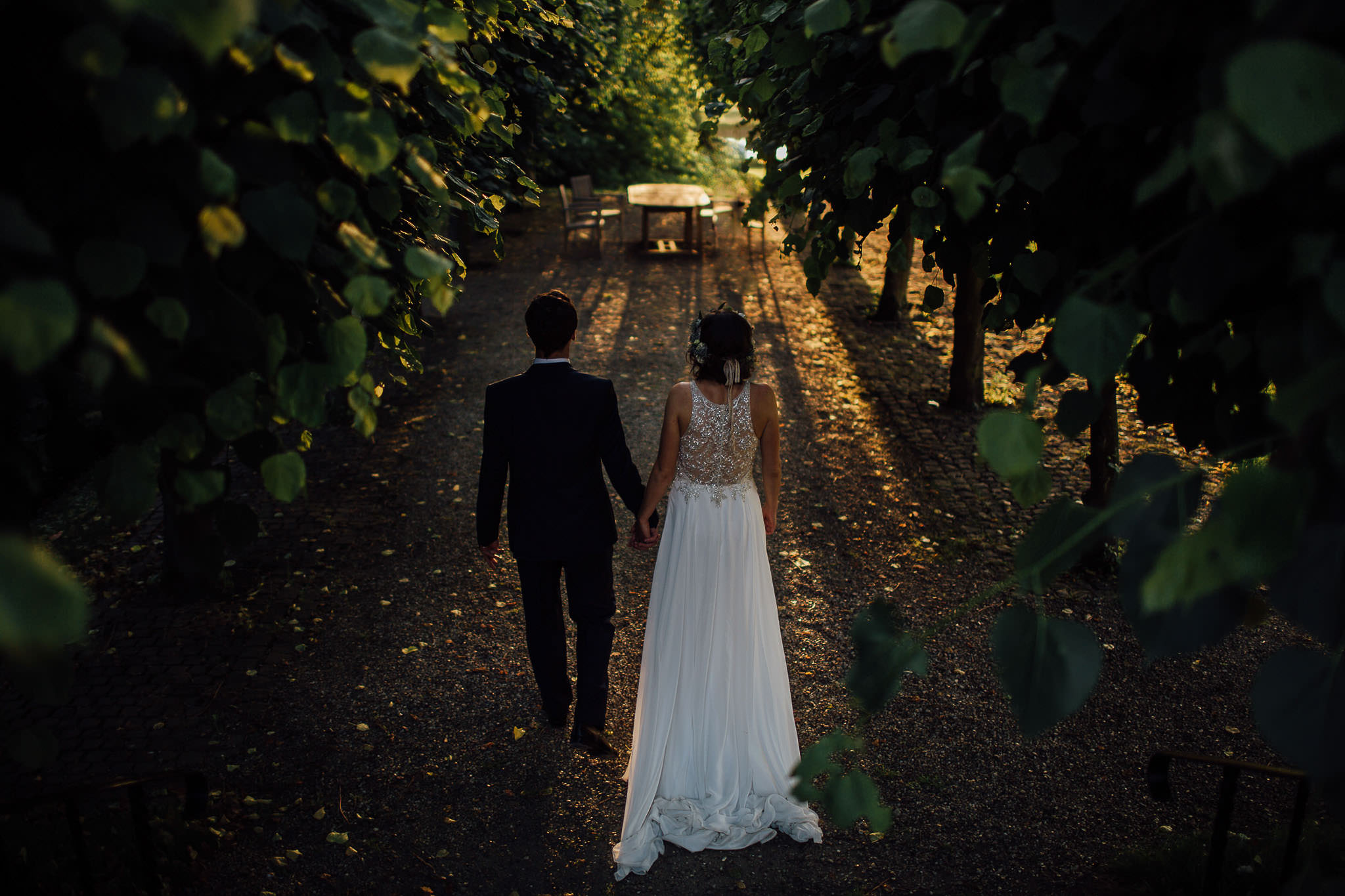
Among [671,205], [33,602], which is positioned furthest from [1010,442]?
[671,205]

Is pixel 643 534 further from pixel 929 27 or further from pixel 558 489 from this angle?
pixel 929 27

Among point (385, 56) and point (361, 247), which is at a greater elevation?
point (385, 56)

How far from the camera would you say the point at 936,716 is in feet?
16.0

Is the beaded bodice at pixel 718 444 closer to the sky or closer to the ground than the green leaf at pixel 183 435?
closer to the sky

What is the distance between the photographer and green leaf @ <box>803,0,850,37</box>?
236 cm

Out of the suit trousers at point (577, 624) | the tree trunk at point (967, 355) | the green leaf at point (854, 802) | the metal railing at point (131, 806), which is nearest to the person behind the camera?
the green leaf at point (854, 802)

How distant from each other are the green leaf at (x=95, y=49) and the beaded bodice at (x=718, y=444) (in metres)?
2.92

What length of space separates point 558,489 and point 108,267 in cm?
271

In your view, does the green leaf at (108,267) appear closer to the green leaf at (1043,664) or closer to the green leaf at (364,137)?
the green leaf at (364,137)

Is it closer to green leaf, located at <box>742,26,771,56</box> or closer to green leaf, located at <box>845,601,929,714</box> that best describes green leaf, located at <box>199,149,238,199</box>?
green leaf, located at <box>845,601,929,714</box>

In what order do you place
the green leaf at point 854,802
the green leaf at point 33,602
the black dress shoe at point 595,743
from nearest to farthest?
the green leaf at point 33,602
the green leaf at point 854,802
the black dress shoe at point 595,743

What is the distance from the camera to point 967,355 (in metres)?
8.88

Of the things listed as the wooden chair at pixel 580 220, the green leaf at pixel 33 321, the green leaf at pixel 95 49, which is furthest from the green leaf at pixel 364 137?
the wooden chair at pixel 580 220

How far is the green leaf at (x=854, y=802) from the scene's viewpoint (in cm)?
154
